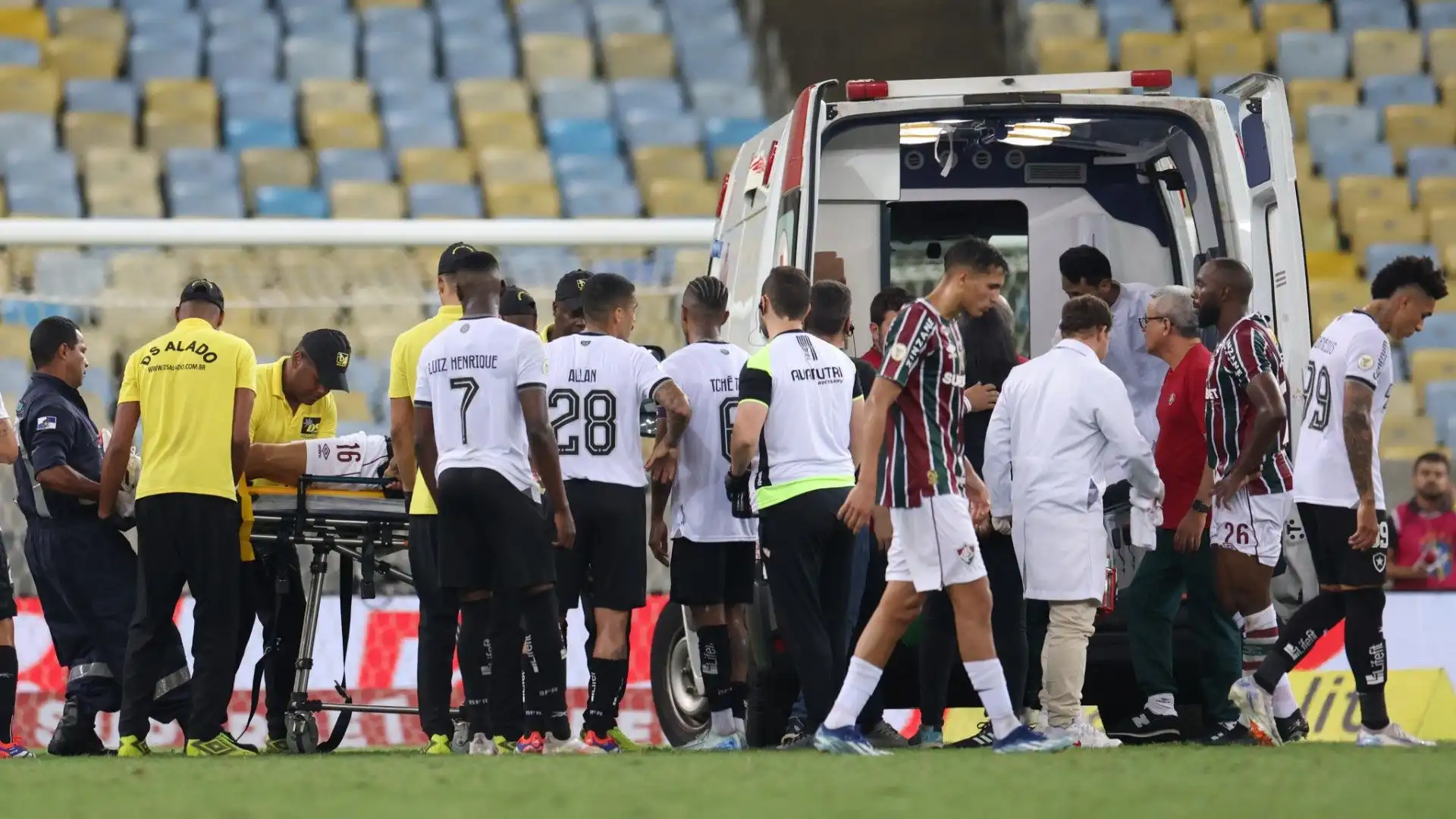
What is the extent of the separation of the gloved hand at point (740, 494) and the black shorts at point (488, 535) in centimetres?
71

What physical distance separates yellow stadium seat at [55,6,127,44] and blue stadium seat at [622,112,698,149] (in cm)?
416

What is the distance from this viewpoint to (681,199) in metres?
16.0

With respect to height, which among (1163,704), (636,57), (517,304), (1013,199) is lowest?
(1163,704)

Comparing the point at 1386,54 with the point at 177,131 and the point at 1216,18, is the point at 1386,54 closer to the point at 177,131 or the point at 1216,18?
the point at 1216,18

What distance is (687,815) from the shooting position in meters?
4.83

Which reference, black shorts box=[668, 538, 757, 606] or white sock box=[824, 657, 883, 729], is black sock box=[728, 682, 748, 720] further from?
white sock box=[824, 657, 883, 729]

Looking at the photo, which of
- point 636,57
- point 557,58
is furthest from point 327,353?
point 636,57

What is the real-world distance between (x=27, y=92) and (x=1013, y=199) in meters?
9.53

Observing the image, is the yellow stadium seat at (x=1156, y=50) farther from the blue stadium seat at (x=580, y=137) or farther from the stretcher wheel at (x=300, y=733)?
the stretcher wheel at (x=300, y=733)

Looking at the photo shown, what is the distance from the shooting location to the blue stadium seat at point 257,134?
16.2 m

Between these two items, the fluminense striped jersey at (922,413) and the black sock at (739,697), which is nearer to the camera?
the fluminense striped jersey at (922,413)

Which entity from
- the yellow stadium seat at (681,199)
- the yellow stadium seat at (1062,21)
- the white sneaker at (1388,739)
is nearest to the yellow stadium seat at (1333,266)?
the yellow stadium seat at (1062,21)

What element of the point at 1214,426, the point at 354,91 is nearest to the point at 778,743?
the point at 1214,426

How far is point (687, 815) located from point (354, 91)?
12871 millimetres
